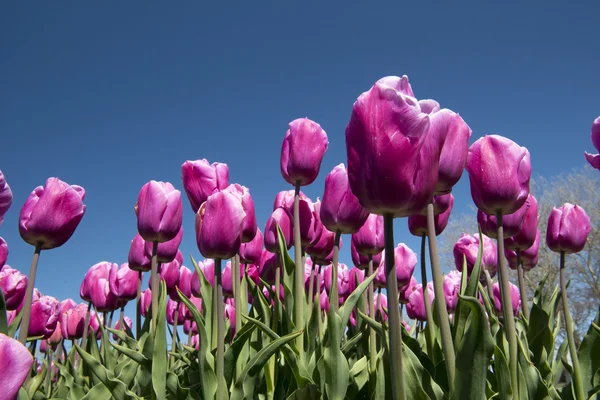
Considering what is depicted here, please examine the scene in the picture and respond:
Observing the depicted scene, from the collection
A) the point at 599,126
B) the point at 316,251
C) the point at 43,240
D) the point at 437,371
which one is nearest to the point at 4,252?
the point at 43,240

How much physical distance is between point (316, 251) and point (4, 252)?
4.49 feet

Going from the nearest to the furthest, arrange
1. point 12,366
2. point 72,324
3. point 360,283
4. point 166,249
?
1. point 12,366
2. point 360,283
3. point 166,249
4. point 72,324

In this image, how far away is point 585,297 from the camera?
53.2 ft

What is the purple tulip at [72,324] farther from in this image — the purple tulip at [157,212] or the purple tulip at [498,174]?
the purple tulip at [498,174]

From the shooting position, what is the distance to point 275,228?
87.2 inches

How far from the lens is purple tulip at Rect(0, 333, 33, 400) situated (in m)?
0.78

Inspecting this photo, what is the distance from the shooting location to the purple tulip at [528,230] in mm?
2033

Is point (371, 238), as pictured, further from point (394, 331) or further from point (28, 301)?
Answer: point (28, 301)

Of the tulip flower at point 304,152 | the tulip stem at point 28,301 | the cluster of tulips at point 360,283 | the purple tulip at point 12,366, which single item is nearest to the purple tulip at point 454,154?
the cluster of tulips at point 360,283

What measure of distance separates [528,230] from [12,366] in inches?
75.8

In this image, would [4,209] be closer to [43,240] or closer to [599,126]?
[43,240]

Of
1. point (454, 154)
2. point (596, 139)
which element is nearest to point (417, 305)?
point (596, 139)

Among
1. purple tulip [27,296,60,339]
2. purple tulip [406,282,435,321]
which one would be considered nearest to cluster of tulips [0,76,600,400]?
purple tulip [27,296,60,339]

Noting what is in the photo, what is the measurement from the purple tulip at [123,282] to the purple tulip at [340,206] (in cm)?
146
